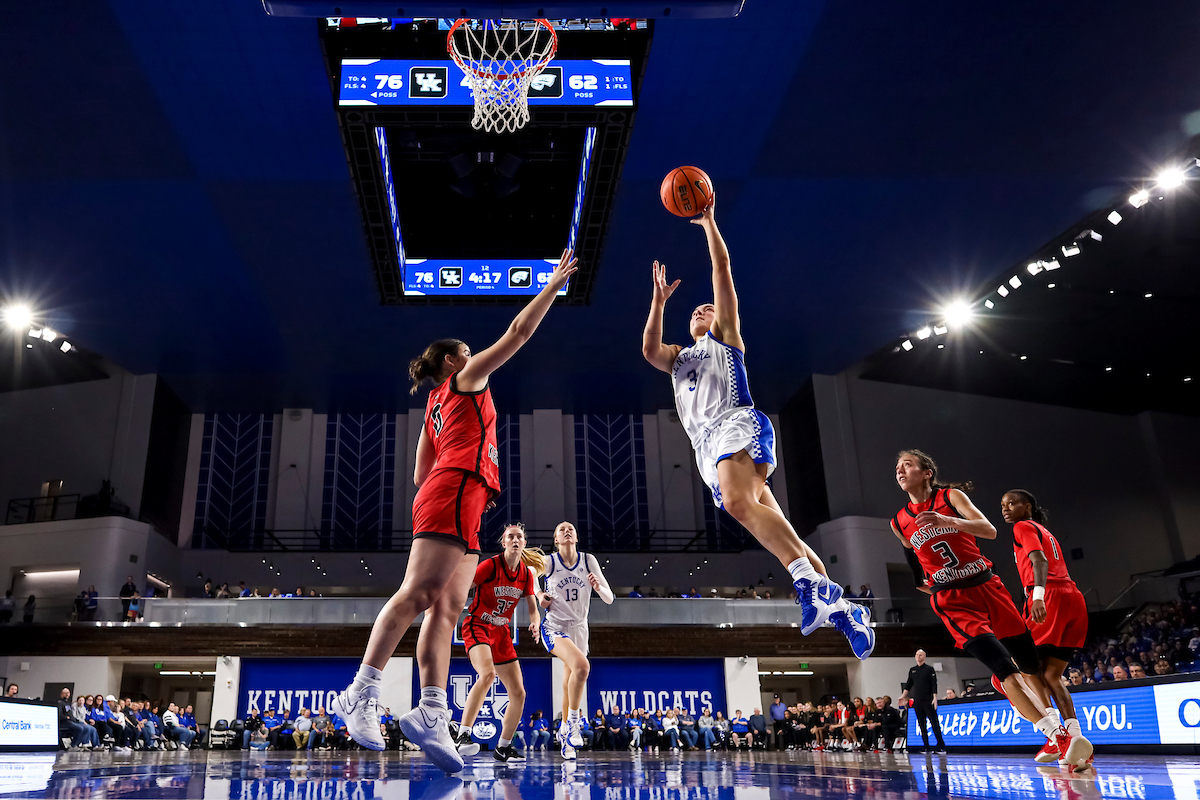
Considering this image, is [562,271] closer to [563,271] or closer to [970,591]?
[563,271]

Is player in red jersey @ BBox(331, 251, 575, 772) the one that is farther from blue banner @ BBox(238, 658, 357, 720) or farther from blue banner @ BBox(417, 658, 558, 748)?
blue banner @ BBox(238, 658, 357, 720)

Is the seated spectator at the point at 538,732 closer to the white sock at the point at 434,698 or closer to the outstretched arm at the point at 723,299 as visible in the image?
the white sock at the point at 434,698

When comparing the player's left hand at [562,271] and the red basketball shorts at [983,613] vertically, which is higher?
the player's left hand at [562,271]

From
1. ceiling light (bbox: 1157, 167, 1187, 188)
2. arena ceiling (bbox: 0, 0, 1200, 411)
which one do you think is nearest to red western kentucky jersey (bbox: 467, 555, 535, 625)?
arena ceiling (bbox: 0, 0, 1200, 411)

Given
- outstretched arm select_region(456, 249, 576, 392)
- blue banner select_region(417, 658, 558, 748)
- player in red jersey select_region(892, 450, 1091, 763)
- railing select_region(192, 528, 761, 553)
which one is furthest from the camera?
railing select_region(192, 528, 761, 553)

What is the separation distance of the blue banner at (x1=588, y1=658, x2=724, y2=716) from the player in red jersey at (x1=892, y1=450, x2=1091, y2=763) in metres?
16.8

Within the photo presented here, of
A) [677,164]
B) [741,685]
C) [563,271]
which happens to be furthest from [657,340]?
[741,685]

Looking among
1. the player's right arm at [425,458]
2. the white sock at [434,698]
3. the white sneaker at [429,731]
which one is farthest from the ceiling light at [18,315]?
the white sneaker at [429,731]

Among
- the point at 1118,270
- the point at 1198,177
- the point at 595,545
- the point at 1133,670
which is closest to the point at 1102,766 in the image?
the point at 1133,670

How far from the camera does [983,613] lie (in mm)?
5812

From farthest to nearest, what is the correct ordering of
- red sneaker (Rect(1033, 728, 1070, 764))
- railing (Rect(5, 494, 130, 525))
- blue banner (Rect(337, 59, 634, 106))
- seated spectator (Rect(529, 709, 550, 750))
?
railing (Rect(5, 494, 130, 525)), seated spectator (Rect(529, 709, 550, 750)), blue banner (Rect(337, 59, 634, 106)), red sneaker (Rect(1033, 728, 1070, 764))

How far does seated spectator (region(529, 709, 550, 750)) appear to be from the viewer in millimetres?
18359

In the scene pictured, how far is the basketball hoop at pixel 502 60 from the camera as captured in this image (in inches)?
432

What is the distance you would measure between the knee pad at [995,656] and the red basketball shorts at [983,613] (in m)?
0.06
